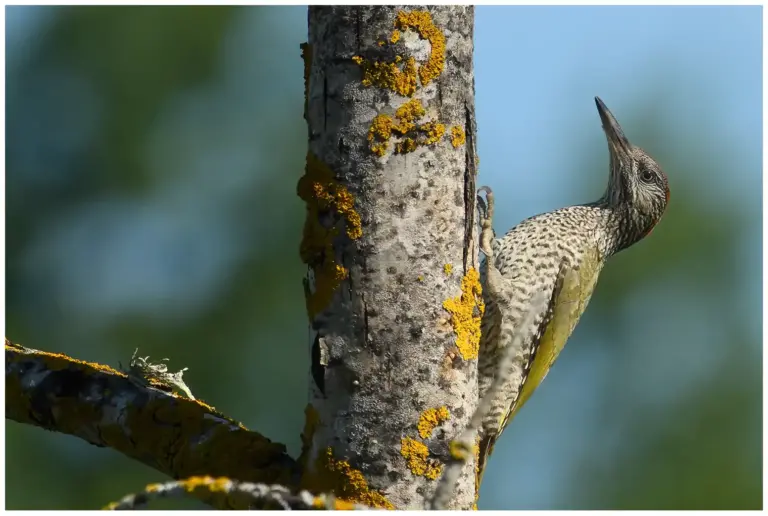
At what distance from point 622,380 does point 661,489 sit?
4.47ft

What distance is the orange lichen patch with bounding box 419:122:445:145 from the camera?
2385 millimetres

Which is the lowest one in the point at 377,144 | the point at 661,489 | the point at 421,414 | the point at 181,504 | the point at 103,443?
the point at 661,489

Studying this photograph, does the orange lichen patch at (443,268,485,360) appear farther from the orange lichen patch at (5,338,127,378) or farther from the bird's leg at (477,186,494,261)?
the bird's leg at (477,186,494,261)

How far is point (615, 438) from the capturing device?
912 centimetres

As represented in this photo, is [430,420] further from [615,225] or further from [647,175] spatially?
[647,175]

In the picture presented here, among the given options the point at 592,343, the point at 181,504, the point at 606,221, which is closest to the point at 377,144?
the point at 606,221

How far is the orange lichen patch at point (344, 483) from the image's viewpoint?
2.29 metres

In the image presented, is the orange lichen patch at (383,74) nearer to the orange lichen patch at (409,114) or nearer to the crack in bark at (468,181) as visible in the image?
the orange lichen patch at (409,114)

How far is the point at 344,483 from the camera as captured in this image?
7.59 feet

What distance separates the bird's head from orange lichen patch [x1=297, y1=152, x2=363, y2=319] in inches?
116

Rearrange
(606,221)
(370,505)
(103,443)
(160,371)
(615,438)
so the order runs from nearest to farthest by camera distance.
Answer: (370,505) < (103,443) < (160,371) < (606,221) < (615,438)

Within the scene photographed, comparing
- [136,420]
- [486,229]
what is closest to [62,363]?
[136,420]

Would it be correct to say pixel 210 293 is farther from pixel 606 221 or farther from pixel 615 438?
pixel 606 221

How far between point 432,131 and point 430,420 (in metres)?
0.64
